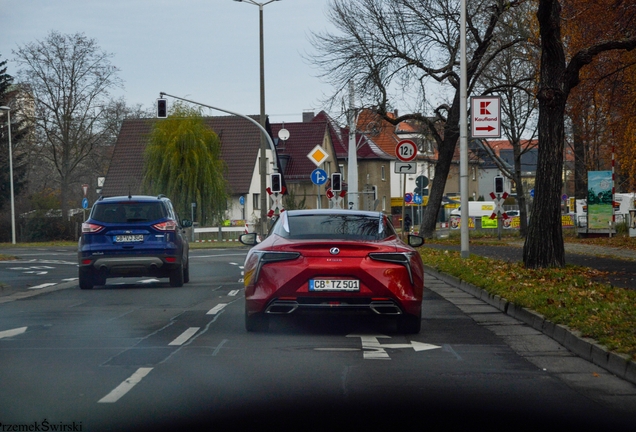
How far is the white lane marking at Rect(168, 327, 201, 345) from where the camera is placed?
9828mm

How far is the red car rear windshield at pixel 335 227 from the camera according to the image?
34.8 feet

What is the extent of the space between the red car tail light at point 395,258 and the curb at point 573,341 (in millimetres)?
1697

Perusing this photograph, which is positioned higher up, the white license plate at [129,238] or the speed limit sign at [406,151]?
the speed limit sign at [406,151]

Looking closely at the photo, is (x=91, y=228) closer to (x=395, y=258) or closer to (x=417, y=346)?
(x=395, y=258)

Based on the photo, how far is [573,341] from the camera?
9.55 meters

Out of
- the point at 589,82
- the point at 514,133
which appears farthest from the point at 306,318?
the point at 514,133

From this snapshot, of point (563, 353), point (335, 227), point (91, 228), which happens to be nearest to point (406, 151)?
point (91, 228)

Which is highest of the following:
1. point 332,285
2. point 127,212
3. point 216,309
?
point 127,212

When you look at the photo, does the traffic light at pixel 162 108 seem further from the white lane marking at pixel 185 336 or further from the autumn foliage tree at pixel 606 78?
the white lane marking at pixel 185 336

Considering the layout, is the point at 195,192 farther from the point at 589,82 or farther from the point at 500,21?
the point at 589,82

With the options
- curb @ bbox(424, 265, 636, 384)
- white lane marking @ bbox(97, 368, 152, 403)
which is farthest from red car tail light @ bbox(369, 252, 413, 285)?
white lane marking @ bbox(97, 368, 152, 403)

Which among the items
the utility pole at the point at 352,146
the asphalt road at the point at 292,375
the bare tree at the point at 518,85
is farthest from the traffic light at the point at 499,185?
the asphalt road at the point at 292,375

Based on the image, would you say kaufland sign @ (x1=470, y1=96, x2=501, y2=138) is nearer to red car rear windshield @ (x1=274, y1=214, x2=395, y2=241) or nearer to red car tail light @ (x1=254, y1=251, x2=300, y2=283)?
red car rear windshield @ (x1=274, y1=214, x2=395, y2=241)

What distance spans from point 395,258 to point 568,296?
3.64 meters
